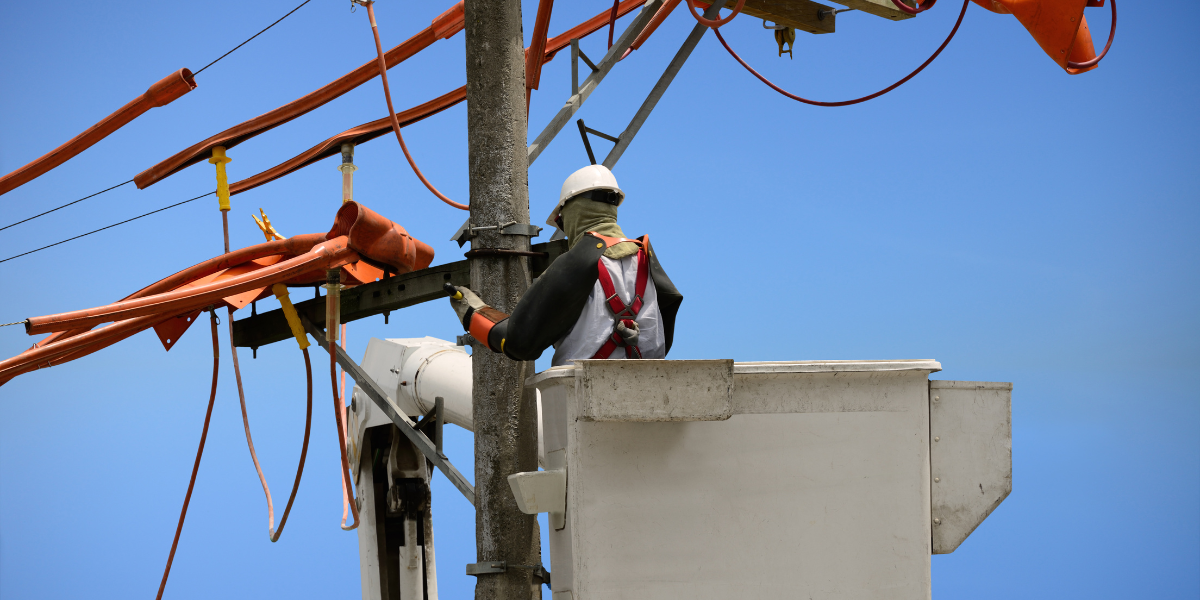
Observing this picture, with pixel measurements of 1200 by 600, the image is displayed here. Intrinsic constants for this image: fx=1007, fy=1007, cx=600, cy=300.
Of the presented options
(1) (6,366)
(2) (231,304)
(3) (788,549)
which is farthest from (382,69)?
(3) (788,549)

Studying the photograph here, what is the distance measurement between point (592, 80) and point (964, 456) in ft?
12.5

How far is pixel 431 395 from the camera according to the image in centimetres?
821

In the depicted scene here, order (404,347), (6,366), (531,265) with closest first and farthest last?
(531,265) → (6,366) → (404,347)

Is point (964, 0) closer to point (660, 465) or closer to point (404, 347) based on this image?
point (660, 465)

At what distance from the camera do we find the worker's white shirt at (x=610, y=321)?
188 inches

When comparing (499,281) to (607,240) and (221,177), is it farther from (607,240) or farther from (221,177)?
(221,177)

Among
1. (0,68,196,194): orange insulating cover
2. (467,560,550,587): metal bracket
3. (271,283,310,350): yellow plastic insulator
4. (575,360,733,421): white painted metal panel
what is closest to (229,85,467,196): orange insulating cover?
(0,68,196,194): orange insulating cover

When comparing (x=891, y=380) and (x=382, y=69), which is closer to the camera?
(x=891, y=380)

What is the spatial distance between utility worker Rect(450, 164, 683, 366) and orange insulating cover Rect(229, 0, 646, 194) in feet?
9.67

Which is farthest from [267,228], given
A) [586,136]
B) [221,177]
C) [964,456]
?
[964,456]

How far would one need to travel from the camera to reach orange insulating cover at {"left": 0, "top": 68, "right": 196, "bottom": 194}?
8.38 metres

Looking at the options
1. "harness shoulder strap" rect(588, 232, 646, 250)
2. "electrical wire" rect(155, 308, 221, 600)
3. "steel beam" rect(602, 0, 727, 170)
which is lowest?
"electrical wire" rect(155, 308, 221, 600)

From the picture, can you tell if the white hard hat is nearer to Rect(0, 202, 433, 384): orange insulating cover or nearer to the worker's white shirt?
the worker's white shirt

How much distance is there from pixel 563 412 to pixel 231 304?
4.39 metres
